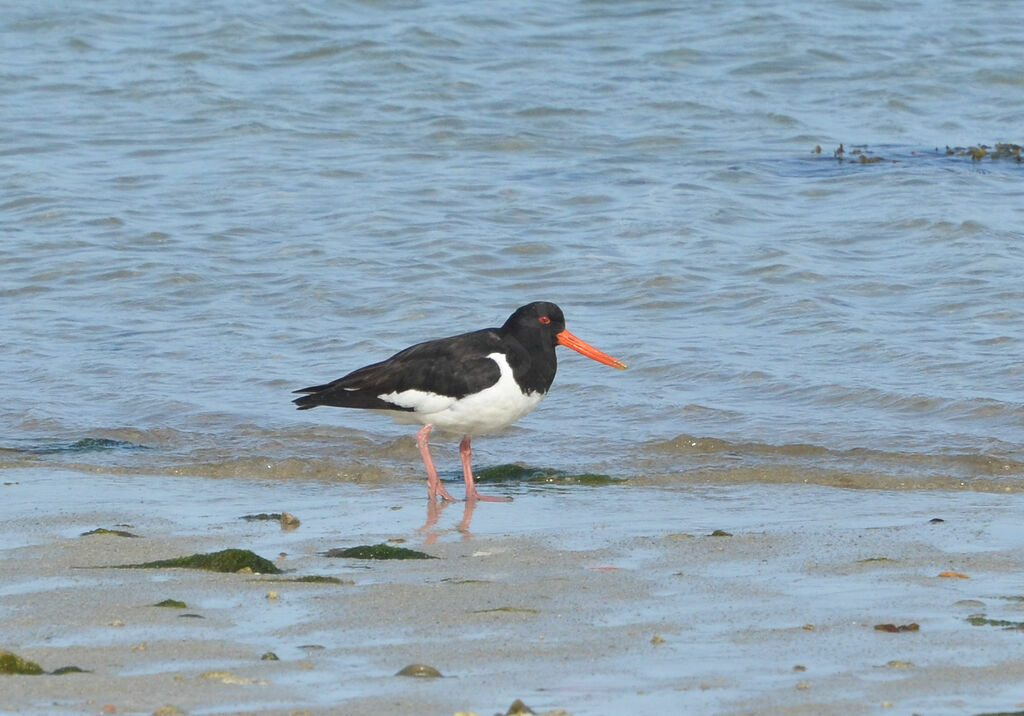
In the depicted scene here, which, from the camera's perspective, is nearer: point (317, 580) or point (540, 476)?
point (317, 580)

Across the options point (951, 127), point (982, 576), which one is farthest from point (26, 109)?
point (982, 576)

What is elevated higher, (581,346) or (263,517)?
(581,346)

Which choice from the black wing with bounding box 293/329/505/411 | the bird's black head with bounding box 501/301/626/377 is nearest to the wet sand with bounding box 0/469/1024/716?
the black wing with bounding box 293/329/505/411

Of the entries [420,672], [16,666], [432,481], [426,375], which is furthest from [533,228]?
[16,666]

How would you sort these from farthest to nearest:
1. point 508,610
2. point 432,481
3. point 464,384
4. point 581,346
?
point 581,346
point 464,384
point 432,481
point 508,610

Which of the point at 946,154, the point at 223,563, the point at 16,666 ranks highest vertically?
the point at 946,154

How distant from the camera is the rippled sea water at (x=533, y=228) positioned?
8562 millimetres

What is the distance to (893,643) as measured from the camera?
4371 millimetres

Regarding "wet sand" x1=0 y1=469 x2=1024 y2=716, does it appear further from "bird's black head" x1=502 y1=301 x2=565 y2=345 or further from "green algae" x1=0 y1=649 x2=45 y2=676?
"bird's black head" x1=502 y1=301 x2=565 y2=345

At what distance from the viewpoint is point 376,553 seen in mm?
5699

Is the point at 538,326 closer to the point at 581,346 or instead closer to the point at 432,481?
the point at 581,346

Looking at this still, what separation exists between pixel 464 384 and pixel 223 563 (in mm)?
2224

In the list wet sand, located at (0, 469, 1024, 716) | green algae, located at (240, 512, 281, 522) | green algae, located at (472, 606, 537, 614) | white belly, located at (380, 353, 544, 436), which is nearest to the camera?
wet sand, located at (0, 469, 1024, 716)

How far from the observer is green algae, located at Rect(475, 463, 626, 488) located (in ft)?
24.7
